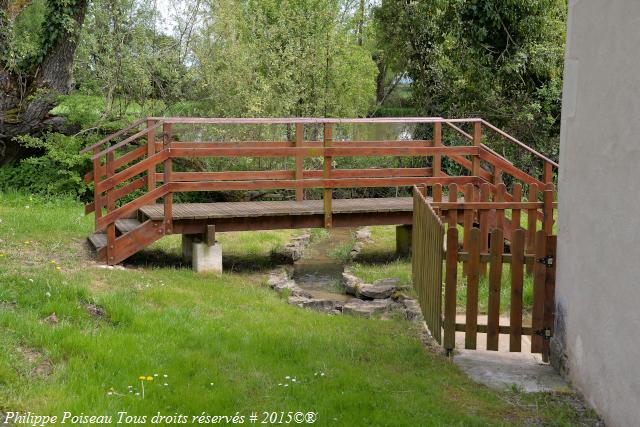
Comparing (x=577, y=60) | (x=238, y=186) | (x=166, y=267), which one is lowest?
(x=166, y=267)

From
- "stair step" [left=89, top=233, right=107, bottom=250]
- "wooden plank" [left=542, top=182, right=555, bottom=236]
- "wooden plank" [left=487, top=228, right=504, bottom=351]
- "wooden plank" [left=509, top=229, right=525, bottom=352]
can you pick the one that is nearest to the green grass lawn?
"wooden plank" [left=487, top=228, right=504, bottom=351]

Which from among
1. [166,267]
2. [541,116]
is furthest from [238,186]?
[541,116]

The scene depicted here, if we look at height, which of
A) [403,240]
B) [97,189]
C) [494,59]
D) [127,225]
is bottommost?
[403,240]

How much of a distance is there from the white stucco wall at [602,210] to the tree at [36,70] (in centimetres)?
1282

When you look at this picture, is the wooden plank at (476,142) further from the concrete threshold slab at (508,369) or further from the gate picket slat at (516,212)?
the concrete threshold slab at (508,369)

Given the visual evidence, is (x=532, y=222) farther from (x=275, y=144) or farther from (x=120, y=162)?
(x=120, y=162)

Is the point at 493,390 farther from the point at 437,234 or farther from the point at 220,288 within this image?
the point at 220,288

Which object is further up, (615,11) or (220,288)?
(615,11)

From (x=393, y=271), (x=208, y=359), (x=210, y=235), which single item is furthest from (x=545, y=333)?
(x=210, y=235)

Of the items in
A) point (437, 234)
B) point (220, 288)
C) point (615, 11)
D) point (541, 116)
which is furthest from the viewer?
point (541, 116)

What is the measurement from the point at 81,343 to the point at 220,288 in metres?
3.76

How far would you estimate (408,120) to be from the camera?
11.7 metres

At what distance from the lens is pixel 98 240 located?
10883 mm

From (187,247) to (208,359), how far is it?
5.59 m
